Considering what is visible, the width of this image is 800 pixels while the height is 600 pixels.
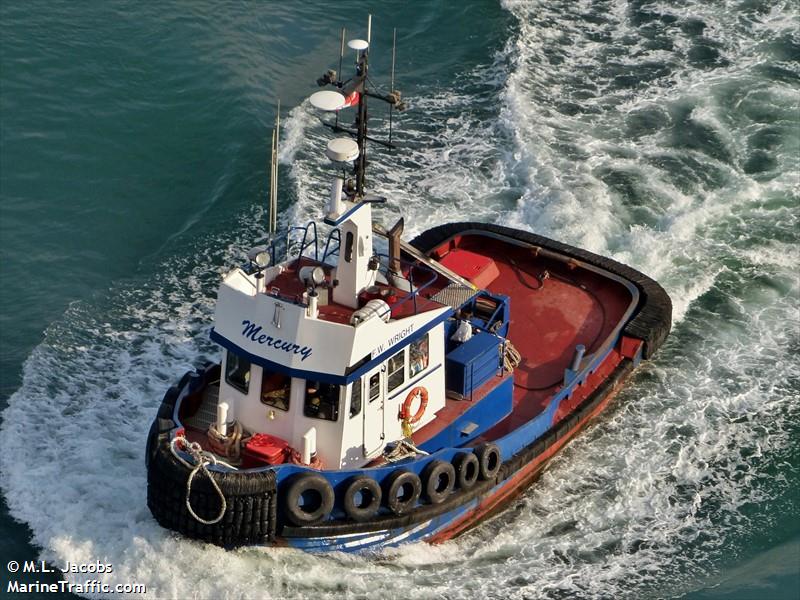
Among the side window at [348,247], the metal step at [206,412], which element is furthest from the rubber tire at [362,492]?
the side window at [348,247]

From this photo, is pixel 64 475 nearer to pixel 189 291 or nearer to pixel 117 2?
pixel 189 291

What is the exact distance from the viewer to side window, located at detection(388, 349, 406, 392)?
14.8m

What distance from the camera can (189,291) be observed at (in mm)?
20094

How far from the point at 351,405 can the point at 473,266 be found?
4.59 m

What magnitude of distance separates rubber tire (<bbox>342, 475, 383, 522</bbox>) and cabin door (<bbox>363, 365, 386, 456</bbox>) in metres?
0.53

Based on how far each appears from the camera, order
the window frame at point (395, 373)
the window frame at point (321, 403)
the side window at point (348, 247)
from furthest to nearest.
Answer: the window frame at point (395, 373) < the side window at point (348, 247) < the window frame at point (321, 403)

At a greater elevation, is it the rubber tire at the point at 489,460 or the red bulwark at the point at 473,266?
the red bulwark at the point at 473,266

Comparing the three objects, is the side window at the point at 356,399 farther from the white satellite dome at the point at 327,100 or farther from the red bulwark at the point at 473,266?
the red bulwark at the point at 473,266

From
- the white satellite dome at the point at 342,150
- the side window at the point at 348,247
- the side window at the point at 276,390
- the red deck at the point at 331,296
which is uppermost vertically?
the white satellite dome at the point at 342,150

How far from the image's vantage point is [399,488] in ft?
47.9

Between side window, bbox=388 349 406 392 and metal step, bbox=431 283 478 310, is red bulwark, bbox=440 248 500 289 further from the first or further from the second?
side window, bbox=388 349 406 392

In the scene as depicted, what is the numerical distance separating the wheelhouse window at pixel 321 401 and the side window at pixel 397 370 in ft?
2.74

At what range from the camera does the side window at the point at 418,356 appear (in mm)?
14969

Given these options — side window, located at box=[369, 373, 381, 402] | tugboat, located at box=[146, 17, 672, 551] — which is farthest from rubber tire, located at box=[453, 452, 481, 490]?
side window, located at box=[369, 373, 381, 402]
